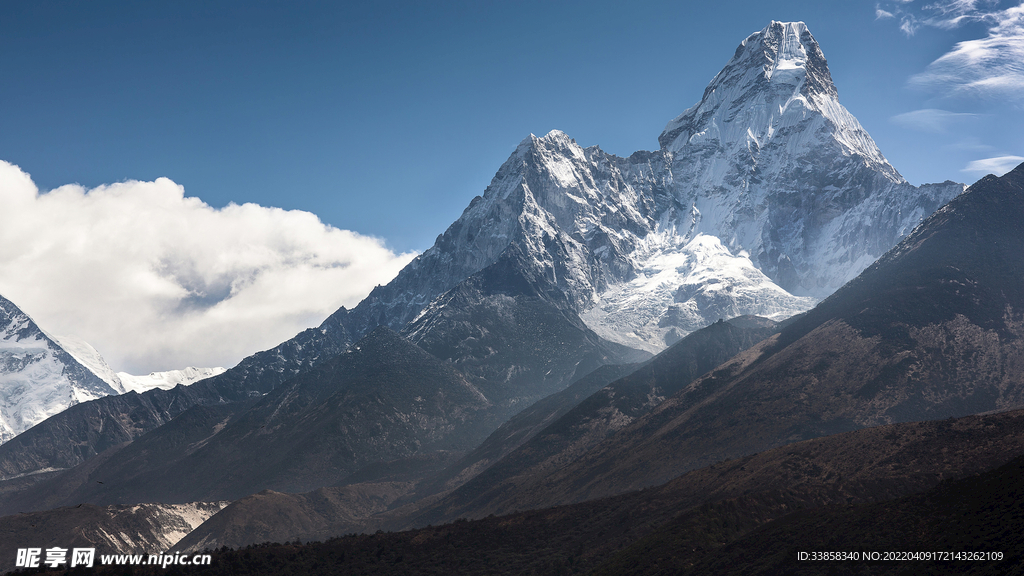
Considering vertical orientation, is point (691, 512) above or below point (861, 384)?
below

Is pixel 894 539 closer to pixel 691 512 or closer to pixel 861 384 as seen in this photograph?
pixel 691 512

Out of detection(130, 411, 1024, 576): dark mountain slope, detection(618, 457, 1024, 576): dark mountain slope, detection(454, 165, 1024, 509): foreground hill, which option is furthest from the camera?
detection(454, 165, 1024, 509): foreground hill

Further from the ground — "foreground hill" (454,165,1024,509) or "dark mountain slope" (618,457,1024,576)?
"foreground hill" (454,165,1024,509)

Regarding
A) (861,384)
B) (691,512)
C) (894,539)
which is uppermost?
(861,384)

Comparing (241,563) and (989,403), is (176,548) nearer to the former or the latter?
(241,563)

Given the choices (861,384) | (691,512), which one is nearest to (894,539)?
(691,512)

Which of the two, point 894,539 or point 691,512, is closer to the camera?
point 894,539

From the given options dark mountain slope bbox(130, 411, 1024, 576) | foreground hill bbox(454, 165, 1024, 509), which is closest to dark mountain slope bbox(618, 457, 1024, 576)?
dark mountain slope bbox(130, 411, 1024, 576)

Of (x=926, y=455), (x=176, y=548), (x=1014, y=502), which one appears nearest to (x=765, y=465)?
(x=926, y=455)

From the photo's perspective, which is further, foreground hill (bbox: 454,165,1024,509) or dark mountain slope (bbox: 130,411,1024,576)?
foreground hill (bbox: 454,165,1024,509)

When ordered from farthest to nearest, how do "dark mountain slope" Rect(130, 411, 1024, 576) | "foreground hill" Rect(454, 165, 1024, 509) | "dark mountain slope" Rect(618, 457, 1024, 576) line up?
"foreground hill" Rect(454, 165, 1024, 509), "dark mountain slope" Rect(130, 411, 1024, 576), "dark mountain slope" Rect(618, 457, 1024, 576)

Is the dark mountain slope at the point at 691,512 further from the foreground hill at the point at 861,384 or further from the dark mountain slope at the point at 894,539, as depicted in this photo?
the foreground hill at the point at 861,384

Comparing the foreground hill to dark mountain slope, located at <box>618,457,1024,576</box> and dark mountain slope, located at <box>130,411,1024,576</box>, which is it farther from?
dark mountain slope, located at <box>618,457,1024,576</box>

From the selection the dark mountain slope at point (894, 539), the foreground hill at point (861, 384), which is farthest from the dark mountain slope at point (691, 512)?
the foreground hill at point (861, 384)
